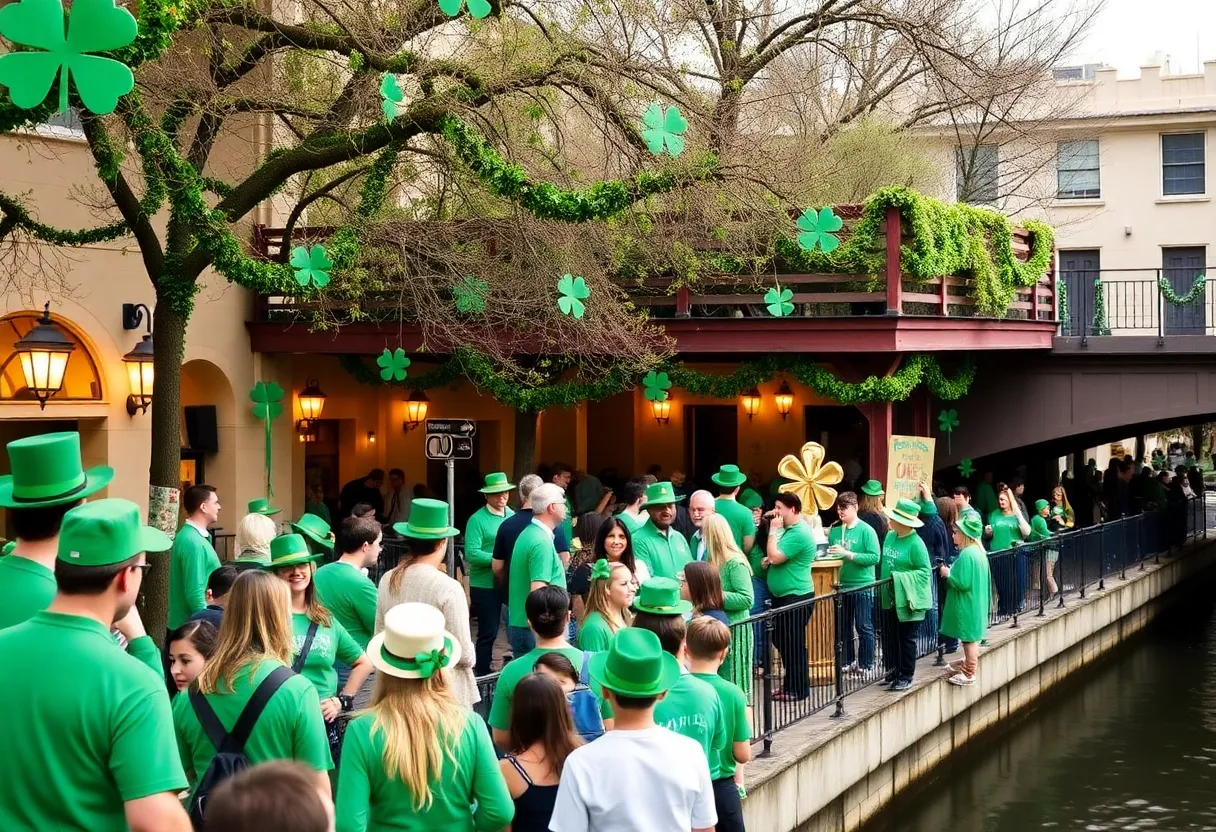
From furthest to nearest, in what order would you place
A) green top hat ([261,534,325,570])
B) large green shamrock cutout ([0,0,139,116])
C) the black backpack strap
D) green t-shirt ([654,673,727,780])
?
1. large green shamrock cutout ([0,0,139,116])
2. green top hat ([261,534,325,570])
3. the black backpack strap
4. green t-shirt ([654,673,727,780])

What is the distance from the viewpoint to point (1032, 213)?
4147 cm

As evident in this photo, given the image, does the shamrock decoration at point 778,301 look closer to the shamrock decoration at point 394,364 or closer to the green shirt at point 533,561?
the shamrock decoration at point 394,364

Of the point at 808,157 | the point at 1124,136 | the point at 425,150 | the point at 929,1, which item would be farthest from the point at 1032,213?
the point at 425,150

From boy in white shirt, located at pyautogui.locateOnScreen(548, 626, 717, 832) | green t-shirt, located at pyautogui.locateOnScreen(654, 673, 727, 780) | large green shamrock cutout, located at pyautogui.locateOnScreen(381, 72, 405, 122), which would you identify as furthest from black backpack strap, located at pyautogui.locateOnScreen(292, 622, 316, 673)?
large green shamrock cutout, located at pyautogui.locateOnScreen(381, 72, 405, 122)

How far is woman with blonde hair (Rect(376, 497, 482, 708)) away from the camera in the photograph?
22.6ft

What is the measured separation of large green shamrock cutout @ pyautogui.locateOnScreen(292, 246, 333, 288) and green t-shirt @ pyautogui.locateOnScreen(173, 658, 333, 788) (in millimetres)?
7919

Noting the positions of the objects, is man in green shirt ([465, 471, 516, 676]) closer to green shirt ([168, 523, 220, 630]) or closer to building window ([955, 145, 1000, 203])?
green shirt ([168, 523, 220, 630])

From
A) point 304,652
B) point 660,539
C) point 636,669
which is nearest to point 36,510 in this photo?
point 636,669

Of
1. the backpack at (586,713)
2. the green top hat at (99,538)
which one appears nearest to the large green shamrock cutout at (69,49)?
the backpack at (586,713)

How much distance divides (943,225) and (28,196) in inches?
437

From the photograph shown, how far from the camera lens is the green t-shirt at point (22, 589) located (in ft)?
14.5

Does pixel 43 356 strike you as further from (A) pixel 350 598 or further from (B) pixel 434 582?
(B) pixel 434 582

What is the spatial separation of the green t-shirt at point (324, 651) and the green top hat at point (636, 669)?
6.23ft

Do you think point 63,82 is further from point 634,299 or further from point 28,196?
point 634,299
